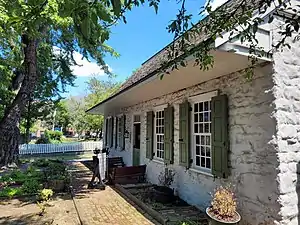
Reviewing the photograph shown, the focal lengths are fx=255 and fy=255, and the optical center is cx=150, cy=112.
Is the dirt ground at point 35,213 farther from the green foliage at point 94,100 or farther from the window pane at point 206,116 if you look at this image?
the green foliage at point 94,100

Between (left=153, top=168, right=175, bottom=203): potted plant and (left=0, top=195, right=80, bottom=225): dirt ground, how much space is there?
6.75ft

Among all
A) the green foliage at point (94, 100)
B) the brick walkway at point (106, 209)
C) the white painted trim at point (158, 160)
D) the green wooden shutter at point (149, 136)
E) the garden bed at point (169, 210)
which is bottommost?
the brick walkway at point (106, 209)

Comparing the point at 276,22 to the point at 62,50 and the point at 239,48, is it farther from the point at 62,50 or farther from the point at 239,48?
the point at 62,50

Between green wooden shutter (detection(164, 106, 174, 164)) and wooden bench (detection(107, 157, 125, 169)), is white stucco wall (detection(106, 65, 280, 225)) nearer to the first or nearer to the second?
green wooden shutter (detection(164, 106, 174, 164))

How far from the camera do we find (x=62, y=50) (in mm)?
15305

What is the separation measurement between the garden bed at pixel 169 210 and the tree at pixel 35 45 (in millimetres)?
3630

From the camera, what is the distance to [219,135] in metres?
5.30

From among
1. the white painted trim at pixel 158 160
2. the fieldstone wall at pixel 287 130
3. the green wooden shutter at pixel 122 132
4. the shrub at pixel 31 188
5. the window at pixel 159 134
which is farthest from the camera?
the green wooden shutter at pixel 122 132

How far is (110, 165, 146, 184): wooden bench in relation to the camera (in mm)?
8570

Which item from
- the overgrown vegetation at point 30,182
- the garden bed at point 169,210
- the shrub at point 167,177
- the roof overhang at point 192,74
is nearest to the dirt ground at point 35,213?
the overgrown vegetation at point 30,182

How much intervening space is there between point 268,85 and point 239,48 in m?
0.95

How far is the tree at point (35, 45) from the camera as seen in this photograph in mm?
1737

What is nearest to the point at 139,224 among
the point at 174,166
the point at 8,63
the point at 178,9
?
the point at 174,166

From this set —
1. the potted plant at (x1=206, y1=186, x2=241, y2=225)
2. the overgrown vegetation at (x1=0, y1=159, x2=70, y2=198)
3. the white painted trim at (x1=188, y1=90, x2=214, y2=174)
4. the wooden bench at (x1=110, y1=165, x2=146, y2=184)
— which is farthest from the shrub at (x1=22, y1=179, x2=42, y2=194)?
the potted plant at (x1=206, y1=186, x2=241, y2=225)
